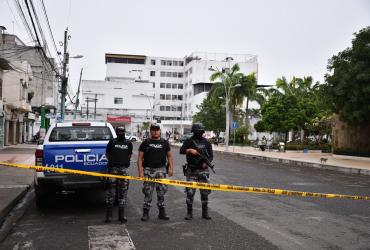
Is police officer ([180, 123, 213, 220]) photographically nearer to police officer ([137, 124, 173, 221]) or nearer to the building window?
police officer ([137, 124, 173, 221])

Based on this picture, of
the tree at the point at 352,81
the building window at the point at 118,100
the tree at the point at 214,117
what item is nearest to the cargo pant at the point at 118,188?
the tree at the point at 352,81

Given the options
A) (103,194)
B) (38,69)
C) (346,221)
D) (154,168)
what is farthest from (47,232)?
(38,69)

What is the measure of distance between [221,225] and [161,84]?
10211 centimetres

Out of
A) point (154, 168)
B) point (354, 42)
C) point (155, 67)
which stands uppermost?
point (155, 67)

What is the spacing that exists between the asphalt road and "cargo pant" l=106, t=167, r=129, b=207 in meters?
0.40

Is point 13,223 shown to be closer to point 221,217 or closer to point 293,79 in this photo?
point 221,217

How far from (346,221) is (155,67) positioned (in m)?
102

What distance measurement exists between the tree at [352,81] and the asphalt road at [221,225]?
56.3 ft

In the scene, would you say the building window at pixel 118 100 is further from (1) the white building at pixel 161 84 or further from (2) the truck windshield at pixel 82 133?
(2) the truck windshield at pixel 82 133

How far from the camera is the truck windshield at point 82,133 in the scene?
9312 millimetres

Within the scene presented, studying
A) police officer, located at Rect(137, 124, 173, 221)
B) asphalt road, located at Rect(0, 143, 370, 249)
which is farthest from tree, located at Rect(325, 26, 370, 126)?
police officer, located at Rect(137, 124, 173, 221)

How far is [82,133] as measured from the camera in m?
9.81

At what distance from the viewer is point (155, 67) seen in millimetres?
108188

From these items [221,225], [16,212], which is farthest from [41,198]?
[221,225]
